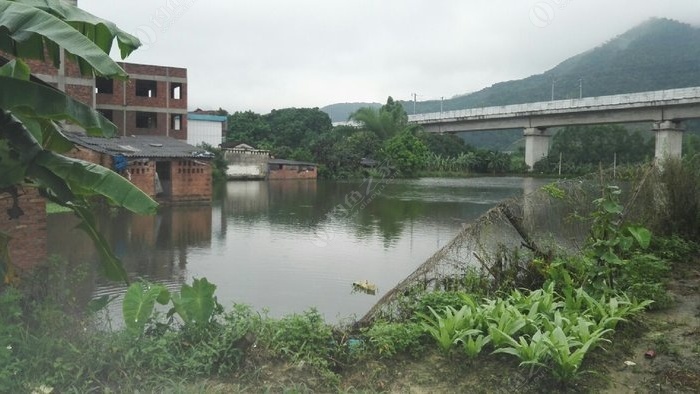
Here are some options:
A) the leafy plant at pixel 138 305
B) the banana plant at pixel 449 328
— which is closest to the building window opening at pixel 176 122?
the leafy plant at pixel 138 305

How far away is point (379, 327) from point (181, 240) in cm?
877

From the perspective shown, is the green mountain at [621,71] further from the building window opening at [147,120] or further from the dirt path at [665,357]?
the dirt path at [665,357]

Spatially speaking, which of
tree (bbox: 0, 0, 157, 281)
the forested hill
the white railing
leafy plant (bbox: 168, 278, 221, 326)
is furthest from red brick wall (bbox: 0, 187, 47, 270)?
the forested hill

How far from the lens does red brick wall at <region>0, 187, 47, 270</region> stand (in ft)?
19.3

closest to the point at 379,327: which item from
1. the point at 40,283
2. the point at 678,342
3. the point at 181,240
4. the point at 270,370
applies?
the point at 270,370

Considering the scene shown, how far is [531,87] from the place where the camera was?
230 ft

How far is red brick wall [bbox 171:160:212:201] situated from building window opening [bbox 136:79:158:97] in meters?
13.9

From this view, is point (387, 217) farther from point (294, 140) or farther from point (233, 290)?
point (294, 140)

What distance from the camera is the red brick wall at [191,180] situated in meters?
20.9

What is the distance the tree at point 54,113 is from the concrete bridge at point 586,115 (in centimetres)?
2608

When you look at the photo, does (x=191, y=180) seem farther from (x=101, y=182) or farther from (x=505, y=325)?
(x=505, y=325)

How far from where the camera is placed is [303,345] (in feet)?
14.3

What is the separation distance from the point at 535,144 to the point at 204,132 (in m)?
24.9

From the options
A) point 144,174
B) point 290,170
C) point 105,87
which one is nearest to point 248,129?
point 290,170
